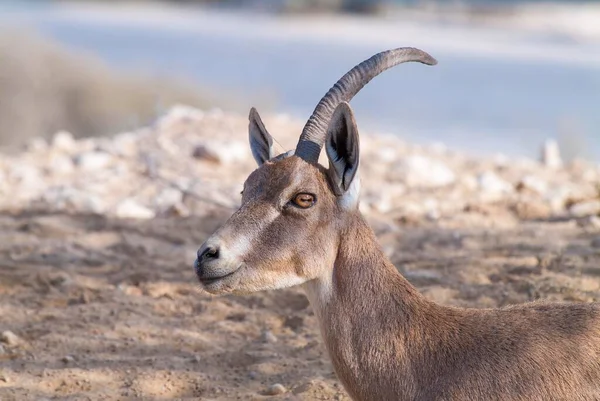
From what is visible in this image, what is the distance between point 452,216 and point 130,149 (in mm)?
4557

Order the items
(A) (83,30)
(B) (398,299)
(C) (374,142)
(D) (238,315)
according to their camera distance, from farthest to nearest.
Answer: (A) (83,30), (C) (374,142), (D) (238,315), (B) (398,299)

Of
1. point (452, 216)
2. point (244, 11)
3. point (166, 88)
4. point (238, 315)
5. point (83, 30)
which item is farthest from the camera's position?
point (244, 11)

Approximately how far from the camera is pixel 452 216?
1080cm

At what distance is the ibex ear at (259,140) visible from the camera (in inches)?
238

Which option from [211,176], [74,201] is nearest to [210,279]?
[74,201]

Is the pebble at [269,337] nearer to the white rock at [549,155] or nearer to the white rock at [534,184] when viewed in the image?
the white rock at [534,184]

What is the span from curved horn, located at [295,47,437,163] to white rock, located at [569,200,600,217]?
5573 millimetres

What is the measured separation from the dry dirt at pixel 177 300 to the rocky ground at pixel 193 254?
0.02 m

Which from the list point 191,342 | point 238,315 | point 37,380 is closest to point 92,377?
point 37,380

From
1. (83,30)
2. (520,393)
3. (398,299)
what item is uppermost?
(83,30)

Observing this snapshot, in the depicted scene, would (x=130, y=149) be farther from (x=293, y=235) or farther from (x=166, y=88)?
(x=166, y=88)

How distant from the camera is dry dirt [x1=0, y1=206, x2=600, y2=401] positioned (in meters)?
6.75

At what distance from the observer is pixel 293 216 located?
5.41 m

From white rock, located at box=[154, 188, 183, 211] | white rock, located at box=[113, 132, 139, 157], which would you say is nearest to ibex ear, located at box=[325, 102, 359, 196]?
white rock, located at box=[154, 188, 183, 211]
